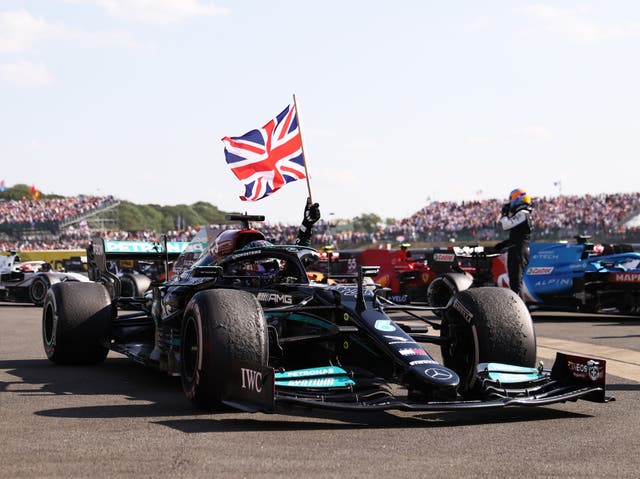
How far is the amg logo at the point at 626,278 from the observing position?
16.0m

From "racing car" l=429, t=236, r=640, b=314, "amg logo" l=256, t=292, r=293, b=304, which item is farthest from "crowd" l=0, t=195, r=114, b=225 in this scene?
"amg logo" l=256, t=292, r=293, b=304

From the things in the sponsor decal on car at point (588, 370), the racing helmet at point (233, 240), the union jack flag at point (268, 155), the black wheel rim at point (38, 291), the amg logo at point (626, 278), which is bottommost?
the black wheel rim at point (38, 291)

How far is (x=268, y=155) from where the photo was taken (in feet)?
51.8

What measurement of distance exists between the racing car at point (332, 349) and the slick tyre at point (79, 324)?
0.98 m

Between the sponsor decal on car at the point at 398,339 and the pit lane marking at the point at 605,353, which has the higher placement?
the sponsor decal on car at the point at 398,339

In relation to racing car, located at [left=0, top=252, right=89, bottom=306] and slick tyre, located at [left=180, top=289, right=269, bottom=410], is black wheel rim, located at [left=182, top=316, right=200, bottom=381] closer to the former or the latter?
slick tyre, located at [left=180, top=289, right=269, bottom=410]

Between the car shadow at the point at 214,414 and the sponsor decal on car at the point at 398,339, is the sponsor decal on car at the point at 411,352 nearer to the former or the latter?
the sponsor decal on car at the point at 398,339

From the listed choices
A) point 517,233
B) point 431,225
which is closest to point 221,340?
point 517,233

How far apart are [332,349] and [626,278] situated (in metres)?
10.3

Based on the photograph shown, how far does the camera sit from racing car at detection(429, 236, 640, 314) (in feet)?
52.6

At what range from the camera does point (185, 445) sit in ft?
17.4

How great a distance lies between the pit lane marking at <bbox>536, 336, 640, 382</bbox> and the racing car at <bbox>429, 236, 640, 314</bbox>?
3392mm

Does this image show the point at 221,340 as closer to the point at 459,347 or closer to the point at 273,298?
the point at 273,298

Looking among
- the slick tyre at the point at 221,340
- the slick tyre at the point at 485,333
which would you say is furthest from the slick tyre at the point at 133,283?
the slick tyre at the point at 221,340
